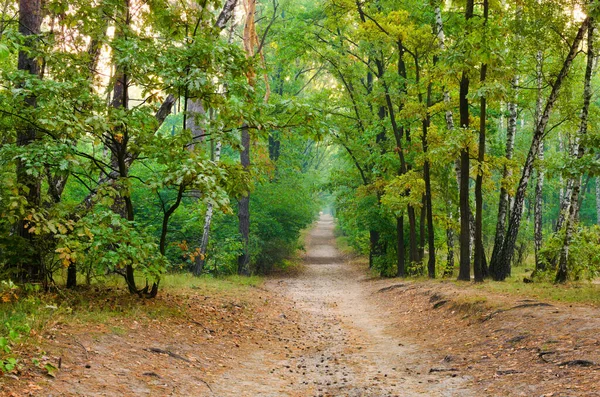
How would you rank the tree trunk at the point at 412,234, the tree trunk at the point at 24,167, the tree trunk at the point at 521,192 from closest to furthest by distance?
the tree trunk at the point at 24,167 → the tree trunk at the point at 521,192 → the tree trunk at the point at 412,234

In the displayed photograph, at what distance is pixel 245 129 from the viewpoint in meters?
9.14

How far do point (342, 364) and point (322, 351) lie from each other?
1013 mm

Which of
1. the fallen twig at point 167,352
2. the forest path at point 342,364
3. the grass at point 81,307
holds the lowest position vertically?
the forest path at point 342,364

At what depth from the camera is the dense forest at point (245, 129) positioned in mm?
7465

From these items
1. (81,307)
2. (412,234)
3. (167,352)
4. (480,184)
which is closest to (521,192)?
(480,184)

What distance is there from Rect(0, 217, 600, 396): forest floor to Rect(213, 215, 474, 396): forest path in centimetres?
2

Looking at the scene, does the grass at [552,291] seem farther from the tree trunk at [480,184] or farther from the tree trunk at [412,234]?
the tree trunk at [412,234]

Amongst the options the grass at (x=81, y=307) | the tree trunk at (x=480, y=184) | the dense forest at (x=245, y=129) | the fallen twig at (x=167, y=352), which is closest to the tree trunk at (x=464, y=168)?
the dense forest at (x=245, y=129)

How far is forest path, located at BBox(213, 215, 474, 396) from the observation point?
6258 millimetres

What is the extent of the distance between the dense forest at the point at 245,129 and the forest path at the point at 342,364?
2454 mm

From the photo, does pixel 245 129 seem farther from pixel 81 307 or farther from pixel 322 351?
pixel 322 351

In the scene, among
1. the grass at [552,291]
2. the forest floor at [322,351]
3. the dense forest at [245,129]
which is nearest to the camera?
the forest floor at [322,351]

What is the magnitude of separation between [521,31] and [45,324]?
13358 mm

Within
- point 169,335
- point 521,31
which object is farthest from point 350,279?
point 169,335
